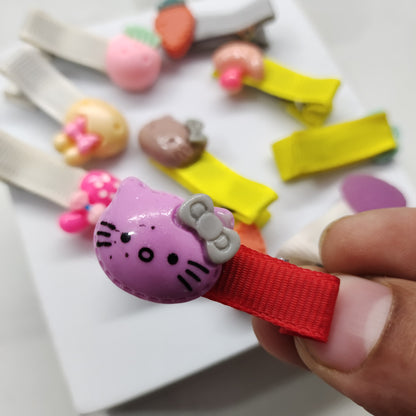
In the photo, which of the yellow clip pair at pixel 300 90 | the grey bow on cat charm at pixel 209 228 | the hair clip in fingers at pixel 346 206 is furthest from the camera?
the yellow clip pair at pixel 300 90

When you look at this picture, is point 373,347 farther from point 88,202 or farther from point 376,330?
point 88,202

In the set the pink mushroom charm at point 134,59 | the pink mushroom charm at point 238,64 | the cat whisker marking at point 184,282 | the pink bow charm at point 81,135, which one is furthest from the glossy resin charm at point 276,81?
the cat whisker marking at point 184,282

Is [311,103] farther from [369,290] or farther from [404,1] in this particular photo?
[404,1]

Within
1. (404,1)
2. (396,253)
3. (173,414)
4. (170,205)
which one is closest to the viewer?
(170,205)

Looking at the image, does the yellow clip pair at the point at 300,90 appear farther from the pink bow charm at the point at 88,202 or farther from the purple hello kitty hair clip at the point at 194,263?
the purple hello kitty hair clip at the point at 194,263

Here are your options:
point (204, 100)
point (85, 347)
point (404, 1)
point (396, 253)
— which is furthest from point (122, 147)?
point (404, 1)

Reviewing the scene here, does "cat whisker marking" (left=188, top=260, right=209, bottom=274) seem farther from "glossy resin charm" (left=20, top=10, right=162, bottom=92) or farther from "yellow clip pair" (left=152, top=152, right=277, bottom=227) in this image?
"glossy resin charm" (left=20, top=10, right=162, bottom=92)
